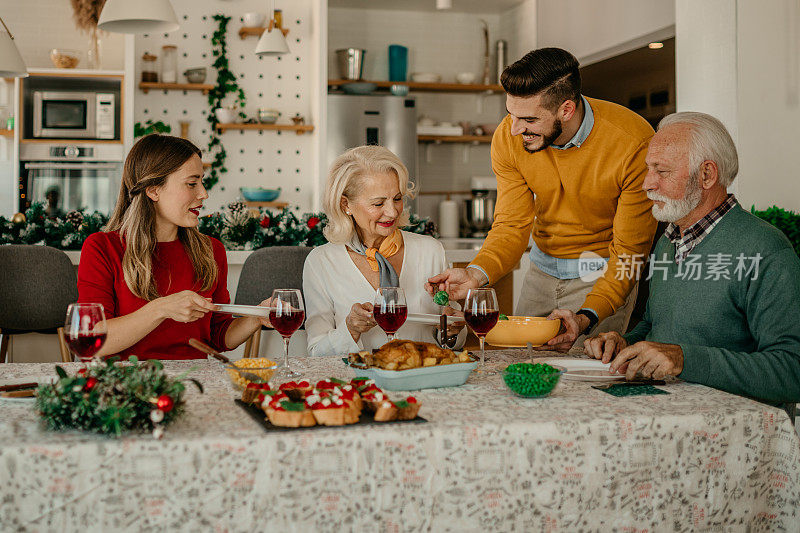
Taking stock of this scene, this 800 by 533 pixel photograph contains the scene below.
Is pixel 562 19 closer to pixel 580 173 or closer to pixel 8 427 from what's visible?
pixel 580 173

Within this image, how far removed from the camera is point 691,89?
14.4 ft

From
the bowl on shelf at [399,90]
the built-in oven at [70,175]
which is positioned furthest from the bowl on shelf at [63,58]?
the bowl on shelf at [399,90]

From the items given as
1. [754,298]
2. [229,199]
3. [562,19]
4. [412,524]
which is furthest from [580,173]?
[229,199]

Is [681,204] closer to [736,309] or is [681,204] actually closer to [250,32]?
[736,309]

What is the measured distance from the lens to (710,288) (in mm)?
1940

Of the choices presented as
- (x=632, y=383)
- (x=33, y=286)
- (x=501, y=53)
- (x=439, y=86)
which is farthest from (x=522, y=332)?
(x=501, y=53)

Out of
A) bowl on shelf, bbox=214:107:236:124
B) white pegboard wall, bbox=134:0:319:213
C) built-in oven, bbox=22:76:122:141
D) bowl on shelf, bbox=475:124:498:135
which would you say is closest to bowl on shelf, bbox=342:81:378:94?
white pegboard wall, bbox=134:0:319:213

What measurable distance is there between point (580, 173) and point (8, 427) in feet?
6.28

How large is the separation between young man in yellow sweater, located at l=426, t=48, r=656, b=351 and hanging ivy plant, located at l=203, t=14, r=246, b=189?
15.3ft

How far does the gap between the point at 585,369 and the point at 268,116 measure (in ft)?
18.5

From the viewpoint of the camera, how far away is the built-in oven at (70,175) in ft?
21.9

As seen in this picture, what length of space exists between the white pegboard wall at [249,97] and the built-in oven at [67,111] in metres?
0.31

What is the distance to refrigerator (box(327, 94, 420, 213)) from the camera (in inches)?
273

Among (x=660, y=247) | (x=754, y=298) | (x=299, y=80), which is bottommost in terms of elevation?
(x=754, y=298)
